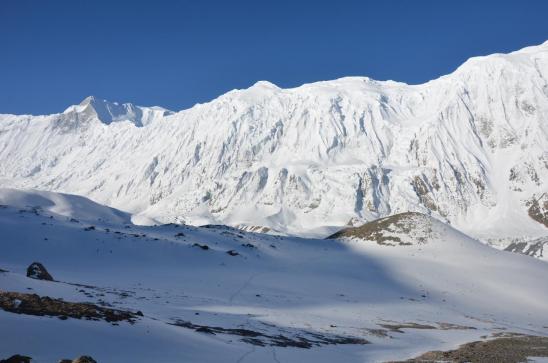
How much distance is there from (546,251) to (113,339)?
192 meters

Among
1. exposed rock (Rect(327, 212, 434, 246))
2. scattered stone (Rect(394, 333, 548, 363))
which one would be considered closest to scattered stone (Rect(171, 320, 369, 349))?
scattered stone (Rect(394, 333, 548, 363))

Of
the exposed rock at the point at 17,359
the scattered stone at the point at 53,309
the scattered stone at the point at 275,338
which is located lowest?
the scattered stone at the point at 275,338

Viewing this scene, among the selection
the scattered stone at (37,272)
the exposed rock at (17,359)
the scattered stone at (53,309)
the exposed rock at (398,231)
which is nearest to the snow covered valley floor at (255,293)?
the scattered stone at (53,309)

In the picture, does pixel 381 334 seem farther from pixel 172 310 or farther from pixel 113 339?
pixel 113 339

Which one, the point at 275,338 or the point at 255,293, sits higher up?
the point at 255,293

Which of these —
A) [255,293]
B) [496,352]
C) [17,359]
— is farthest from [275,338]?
[255,293]

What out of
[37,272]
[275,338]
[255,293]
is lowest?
[275,338]

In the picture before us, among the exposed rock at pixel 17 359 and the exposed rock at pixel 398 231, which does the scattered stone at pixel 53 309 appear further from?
the exposed rock at pixel 398 231

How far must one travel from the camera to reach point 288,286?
4947 cm

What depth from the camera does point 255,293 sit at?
1747 inches

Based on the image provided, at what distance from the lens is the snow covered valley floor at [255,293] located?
65.5 feet

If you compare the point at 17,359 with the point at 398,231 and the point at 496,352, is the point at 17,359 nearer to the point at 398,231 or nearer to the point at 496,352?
the point at 496,352

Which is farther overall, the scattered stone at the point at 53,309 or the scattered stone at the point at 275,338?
the scattered stone at the point at 275,338

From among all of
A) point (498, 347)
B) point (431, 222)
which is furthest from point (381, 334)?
point (431, 222)
